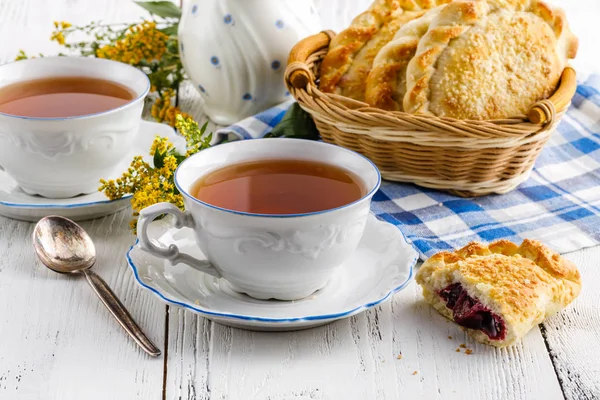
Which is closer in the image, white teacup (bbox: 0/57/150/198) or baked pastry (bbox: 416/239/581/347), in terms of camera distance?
baked pastry (bbox: 416/239/581/347)

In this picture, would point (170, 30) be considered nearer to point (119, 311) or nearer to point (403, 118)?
point (403, 118)

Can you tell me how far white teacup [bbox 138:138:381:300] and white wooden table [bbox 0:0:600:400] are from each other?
11 centimetres

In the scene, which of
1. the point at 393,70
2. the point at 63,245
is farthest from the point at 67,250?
the point at 393,70

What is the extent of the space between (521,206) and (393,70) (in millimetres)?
505

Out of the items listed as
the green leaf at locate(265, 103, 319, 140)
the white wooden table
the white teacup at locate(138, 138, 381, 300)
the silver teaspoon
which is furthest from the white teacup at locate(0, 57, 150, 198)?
the green leaf at locate(265, 103, 319, 140)

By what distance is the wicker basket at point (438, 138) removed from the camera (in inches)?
80.5

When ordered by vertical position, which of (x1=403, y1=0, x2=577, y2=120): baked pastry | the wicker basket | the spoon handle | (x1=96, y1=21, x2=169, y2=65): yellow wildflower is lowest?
(x1=96, y1=21, x2=169, y2=65): yellow wildflower

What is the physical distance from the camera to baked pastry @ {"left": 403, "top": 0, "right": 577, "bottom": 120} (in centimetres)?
212

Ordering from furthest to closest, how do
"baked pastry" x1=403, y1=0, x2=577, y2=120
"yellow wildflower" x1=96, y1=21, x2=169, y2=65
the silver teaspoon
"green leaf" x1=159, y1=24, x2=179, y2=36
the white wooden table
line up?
1. "green leaf" x1=159, y1=24, x2=179, y2=36
2. "yellow wildflower" x1=96, y1=21, x2=169, y2=65
3. "baked pastry" x1=403, y1=0, x2=577, y2=120
4. the silver teaspoon
5. the white wooden table

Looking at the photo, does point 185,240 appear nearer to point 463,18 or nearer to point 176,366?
point 176,366

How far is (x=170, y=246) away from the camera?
1572 mm

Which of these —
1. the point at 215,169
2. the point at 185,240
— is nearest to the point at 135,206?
the point at 185,240

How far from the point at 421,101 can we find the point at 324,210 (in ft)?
2.46

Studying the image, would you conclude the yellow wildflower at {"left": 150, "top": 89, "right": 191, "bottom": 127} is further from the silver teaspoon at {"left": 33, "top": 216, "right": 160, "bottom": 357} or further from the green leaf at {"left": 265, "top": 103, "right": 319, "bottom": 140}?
the silver teaspoon at {"left": 33, "top": 216, "right": 160, "bottom": 357}
